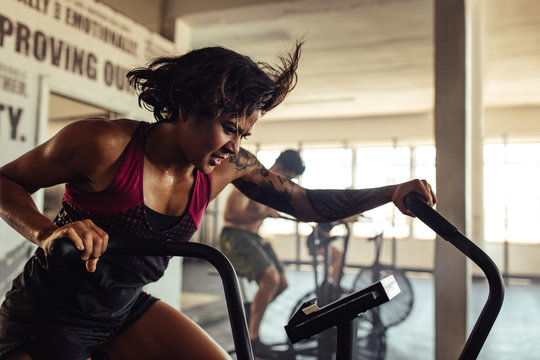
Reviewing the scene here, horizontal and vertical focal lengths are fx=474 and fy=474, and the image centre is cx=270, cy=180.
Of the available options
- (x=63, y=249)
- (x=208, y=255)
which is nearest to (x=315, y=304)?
(x=208, y=255)

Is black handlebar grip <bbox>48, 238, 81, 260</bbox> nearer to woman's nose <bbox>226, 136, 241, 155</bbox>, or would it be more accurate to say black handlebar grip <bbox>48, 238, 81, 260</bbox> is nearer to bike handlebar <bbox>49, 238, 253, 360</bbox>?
bike handlebar <bbox>49, 238, 253, 360</bbox>

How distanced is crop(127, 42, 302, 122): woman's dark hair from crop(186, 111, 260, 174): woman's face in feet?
0.07

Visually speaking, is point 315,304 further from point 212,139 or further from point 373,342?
point 373,342

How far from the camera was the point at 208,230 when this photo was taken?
10.2 m

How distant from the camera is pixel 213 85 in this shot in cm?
118

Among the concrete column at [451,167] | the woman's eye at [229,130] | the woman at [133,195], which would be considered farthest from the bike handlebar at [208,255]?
the concrete column at [451,167]

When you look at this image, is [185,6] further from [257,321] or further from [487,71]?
[487,71]

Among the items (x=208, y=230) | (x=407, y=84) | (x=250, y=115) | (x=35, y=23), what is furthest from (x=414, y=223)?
(x=250, y=115)

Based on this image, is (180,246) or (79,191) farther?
→ (79,191)

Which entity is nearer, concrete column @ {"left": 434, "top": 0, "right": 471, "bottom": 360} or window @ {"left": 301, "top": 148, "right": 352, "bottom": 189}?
concrete column @ {"left": 434, "top": 0, "right": 471, "bottom": 360}

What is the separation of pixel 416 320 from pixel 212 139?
4.73 meters

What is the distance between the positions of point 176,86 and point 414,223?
30.0 ft

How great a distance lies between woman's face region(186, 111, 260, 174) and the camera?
3.83 feet

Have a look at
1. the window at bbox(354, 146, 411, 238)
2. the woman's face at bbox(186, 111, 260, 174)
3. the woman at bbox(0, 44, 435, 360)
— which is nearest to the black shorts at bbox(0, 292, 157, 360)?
the woman at bbox(0, 44, 435, 360)
